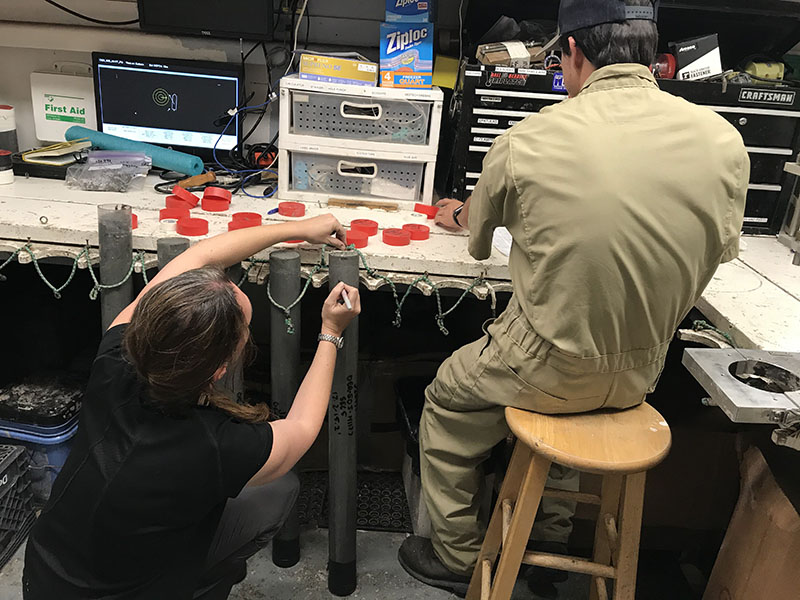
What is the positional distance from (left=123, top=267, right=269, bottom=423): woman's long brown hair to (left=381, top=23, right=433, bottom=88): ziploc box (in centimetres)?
107

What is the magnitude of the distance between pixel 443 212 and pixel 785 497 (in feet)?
3.38

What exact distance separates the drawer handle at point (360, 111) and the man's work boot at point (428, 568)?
1228mm

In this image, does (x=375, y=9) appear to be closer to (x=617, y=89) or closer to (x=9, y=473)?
(x=617, y=89)

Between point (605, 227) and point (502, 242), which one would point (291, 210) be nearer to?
point (502, 242)

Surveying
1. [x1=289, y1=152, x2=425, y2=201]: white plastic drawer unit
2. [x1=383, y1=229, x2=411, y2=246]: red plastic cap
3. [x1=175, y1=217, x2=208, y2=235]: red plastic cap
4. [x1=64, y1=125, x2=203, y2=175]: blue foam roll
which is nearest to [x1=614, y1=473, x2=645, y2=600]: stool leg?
[x1=383, y1=229, x2=411, y2=246]: red plastic cap

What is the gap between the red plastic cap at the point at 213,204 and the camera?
179 centimetres

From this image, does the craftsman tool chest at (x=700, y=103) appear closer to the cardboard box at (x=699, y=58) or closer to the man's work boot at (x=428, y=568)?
the cardboard box at (x=699, y=58)

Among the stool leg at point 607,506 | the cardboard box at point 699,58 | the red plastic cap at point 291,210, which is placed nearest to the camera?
the stool leg at point 607,506

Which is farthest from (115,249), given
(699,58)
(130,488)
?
(699,58)

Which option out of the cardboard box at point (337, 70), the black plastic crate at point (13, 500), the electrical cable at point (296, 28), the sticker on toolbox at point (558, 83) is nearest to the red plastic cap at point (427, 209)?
the cardboard box at point (337, 70)

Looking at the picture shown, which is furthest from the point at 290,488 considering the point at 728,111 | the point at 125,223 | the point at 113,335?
the point at 728,111

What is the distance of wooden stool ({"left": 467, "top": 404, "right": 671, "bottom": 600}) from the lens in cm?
126

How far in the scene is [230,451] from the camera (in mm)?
1091

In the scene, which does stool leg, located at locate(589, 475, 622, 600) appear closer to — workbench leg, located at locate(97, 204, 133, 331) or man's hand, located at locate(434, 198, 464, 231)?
man's hand, located at locate(434, 198, 464, 231)
